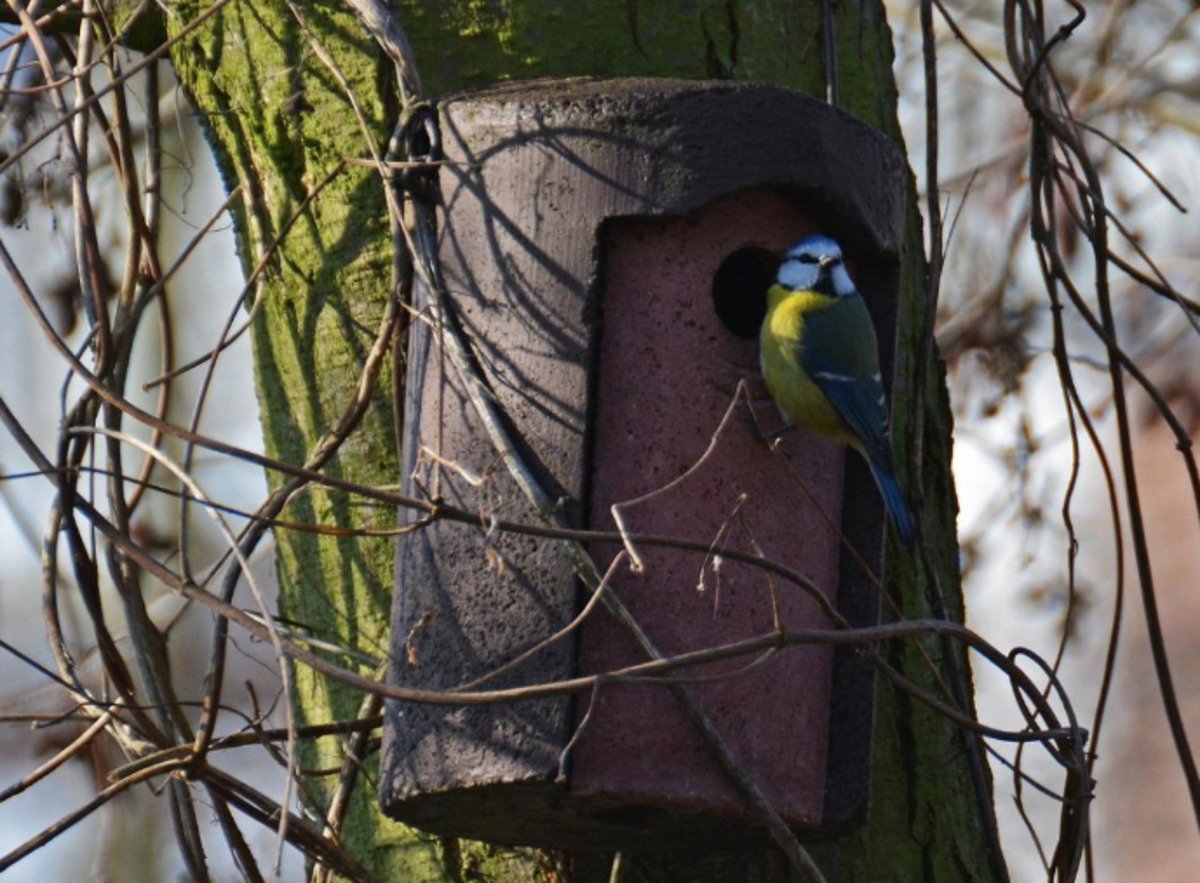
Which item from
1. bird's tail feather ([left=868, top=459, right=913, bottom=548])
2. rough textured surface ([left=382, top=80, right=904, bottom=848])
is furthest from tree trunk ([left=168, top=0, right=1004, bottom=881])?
rough textured surface ([left=382, top=80, right=904, bottom=848])

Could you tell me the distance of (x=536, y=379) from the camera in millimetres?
2361

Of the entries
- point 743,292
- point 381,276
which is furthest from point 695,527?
point 381,276

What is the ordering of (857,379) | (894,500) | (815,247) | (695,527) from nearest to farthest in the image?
(695,527) → (815,247) → (894,500) → (857,379)

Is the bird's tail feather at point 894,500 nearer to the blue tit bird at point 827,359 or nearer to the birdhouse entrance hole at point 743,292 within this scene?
the blue tit bird at point 827,359

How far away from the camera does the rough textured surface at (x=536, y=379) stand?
7.50 ft

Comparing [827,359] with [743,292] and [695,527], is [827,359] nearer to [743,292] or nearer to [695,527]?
[743,292]

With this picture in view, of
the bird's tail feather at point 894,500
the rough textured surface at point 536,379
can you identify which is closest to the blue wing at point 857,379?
the bird's tail feather at point 894,500

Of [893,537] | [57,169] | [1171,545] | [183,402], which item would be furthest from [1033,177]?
[1171,545]

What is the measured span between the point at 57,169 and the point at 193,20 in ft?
2.35

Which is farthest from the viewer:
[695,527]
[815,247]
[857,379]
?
[857,379]

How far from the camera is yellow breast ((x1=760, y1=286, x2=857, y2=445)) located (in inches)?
96.7

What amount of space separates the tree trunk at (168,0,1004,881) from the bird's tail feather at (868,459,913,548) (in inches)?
3.9

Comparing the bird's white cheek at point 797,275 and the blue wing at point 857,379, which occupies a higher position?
the bird's white cheek at point 797,275

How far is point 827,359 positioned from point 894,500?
0.25m
